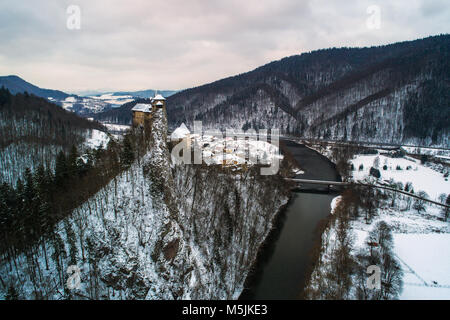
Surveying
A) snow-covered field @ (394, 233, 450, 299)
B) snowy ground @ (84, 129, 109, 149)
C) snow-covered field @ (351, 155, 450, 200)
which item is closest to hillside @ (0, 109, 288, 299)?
snow-covered field @ (394, 233, 450, 299)

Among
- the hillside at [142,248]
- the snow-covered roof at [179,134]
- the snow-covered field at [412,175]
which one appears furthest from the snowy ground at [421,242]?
the snow-covered roof at [179,134]

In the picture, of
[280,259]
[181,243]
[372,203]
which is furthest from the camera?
[372,203]

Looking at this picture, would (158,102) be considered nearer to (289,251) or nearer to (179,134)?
(179,134)
